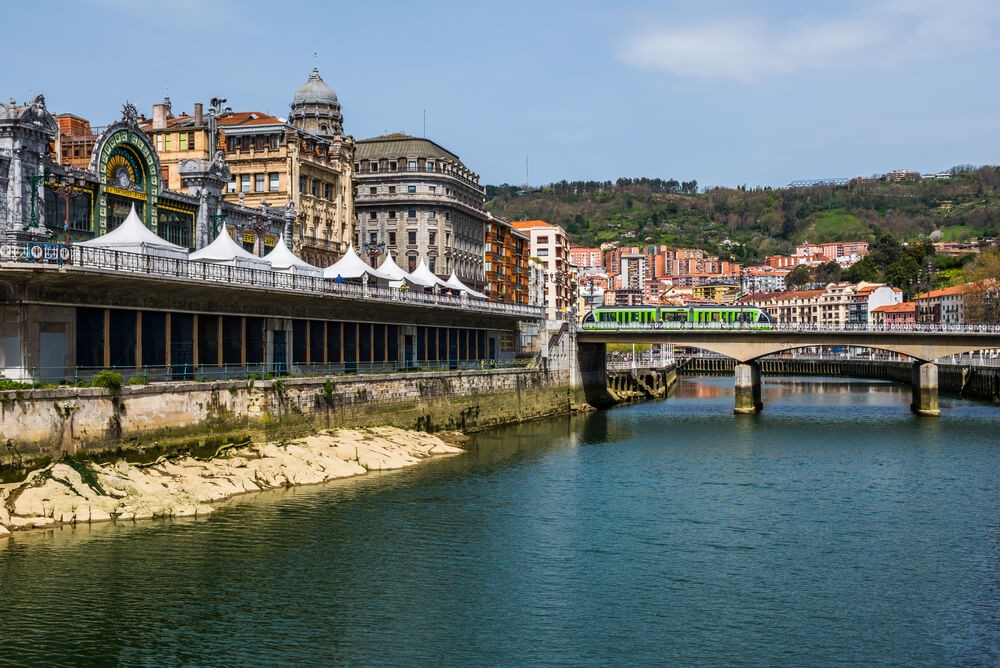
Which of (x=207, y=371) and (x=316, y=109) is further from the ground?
(x=316, y=109)

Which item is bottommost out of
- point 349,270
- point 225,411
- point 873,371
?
point 225,411

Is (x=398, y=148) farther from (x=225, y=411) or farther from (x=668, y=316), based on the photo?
(x=225, y=411)

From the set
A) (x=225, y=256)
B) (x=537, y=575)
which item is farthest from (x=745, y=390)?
(x=537, y=575)

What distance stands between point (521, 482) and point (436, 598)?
70.0 ft

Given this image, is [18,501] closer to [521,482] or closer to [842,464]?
[521,482]

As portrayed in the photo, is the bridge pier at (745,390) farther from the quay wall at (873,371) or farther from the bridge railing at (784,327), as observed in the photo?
the quay wall at (873,371)

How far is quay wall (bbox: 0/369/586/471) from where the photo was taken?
1587 inches

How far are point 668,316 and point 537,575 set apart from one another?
72.8 metres

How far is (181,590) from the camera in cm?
3212

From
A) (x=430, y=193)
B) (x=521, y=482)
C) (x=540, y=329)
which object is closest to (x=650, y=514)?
(x=521, y=482)

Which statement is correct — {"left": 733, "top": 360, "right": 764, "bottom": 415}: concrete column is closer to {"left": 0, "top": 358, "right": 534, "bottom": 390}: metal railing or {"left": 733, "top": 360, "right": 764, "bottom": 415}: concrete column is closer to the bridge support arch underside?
the bridge support arch underside

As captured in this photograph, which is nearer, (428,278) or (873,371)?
(428,278)

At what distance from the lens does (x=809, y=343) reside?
9606 centimetres

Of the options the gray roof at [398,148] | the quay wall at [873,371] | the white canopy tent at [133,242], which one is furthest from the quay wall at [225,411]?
the quay wall at [873,371]
